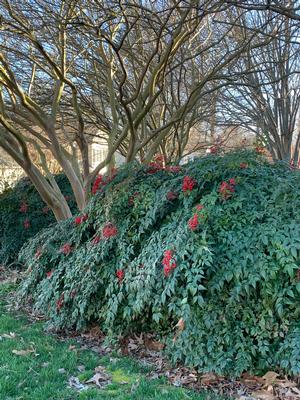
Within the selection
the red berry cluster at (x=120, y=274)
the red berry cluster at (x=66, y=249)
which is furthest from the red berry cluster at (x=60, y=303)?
the red berry cluster at (x=120, y=274)

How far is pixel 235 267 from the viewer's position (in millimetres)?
2836

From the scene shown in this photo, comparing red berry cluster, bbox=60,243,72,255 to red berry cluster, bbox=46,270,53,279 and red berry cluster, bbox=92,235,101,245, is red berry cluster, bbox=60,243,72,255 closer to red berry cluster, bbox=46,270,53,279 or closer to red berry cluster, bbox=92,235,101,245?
red berry cluster, bbox=46,270,53,279

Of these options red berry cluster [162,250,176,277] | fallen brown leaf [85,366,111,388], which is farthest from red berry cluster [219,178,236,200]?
fallen brown leaf [85,366,111,388]

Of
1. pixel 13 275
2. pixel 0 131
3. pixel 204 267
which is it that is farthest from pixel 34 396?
pixel 0 131

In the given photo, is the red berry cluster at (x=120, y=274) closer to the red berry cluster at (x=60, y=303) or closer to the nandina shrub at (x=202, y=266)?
the nandina shrub at (x=202, y=266)

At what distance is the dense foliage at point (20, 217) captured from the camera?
703 centimetres

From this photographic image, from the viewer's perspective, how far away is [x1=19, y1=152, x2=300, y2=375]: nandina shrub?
2764mm

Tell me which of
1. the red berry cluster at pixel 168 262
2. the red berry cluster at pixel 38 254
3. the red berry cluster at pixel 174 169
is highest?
the red berry cluster at pixel 174 169

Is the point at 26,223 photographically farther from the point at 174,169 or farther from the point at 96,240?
the point at 174,169

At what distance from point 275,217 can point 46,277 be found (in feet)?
9.15

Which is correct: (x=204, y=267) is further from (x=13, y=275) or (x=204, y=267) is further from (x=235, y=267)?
(x=13, y=275)

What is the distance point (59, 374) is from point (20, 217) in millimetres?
4833

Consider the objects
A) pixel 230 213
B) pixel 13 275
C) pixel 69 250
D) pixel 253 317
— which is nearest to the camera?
pixel 253 317

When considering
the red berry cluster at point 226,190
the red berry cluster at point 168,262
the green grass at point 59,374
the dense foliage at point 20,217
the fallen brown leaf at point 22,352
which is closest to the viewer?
the green grass at point 59,374
